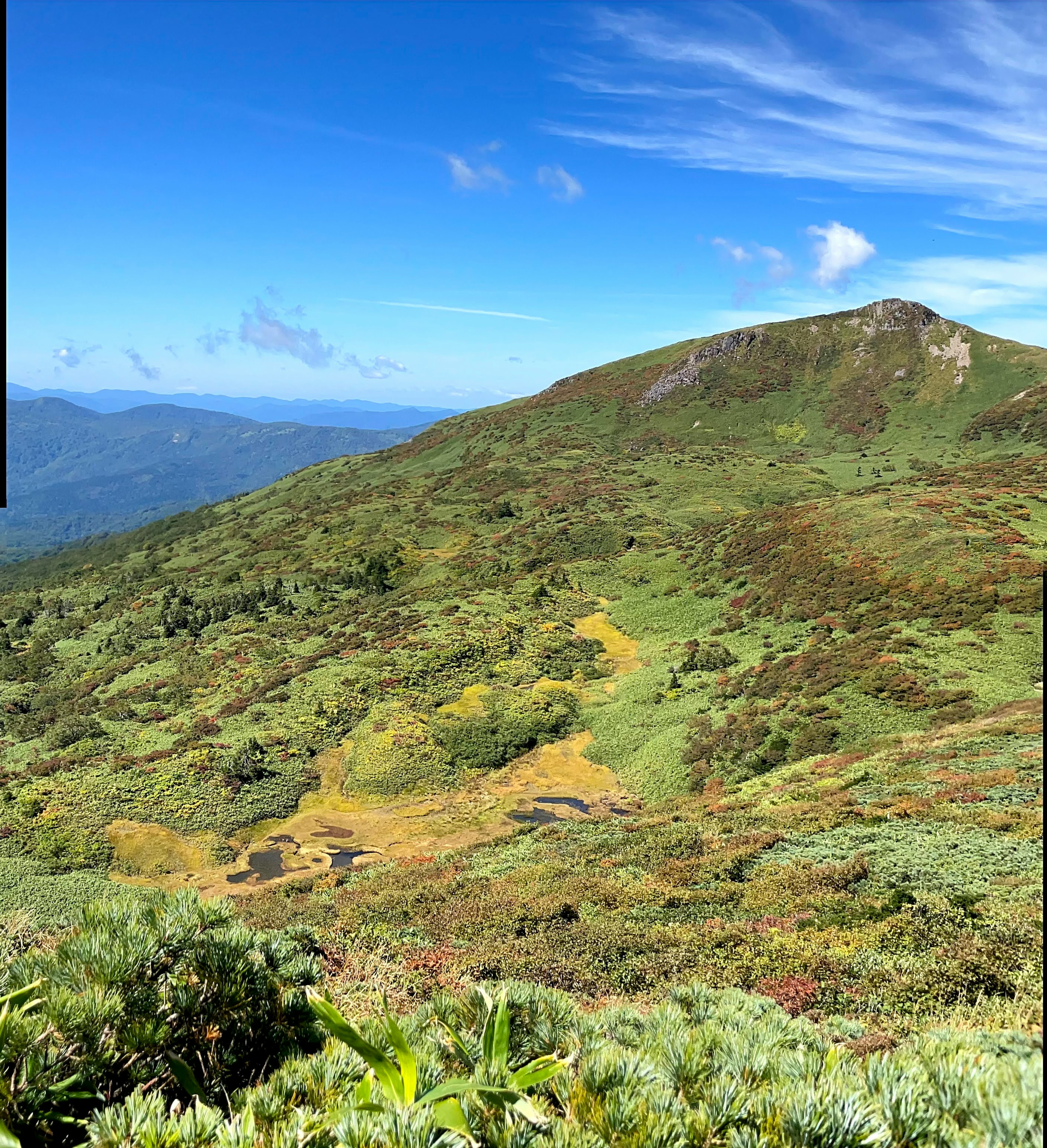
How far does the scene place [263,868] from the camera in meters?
27.1

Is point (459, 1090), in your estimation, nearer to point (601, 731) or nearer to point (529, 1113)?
point (529, 1113)

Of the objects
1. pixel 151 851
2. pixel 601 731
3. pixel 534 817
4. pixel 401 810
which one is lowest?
pixel 151 851

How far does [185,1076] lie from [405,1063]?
1546mm

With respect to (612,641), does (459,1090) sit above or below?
above

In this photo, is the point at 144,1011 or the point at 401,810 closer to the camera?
the point at 144,1011

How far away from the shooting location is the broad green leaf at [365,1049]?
3756 mm

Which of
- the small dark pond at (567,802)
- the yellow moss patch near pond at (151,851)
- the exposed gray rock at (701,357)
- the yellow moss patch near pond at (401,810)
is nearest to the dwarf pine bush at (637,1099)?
the yellow moss patch near pond at (401,810)

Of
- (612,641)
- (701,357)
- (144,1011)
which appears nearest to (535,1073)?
(144,1011)

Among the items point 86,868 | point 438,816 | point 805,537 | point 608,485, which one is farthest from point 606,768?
point 608,485

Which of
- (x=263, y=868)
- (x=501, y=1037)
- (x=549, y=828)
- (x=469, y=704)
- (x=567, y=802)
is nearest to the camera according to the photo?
(x=501, y=1037)

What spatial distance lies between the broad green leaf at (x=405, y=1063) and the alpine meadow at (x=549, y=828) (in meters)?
0.02

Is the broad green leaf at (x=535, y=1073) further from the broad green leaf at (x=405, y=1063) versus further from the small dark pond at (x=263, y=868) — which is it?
the small dark pond at (x=263, y=868)

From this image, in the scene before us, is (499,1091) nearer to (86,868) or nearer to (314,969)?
(314,969)

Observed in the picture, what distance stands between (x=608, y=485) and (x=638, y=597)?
4051 cm
